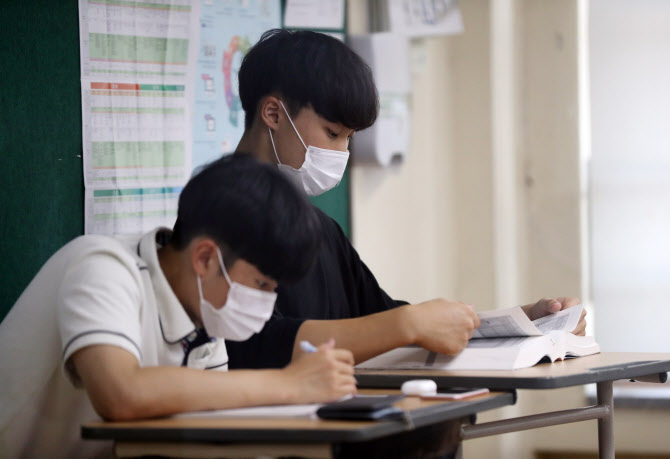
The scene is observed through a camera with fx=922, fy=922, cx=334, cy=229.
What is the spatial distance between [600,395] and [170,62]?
1358 millimetres

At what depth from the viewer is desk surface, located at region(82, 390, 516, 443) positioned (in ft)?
Answer: 3.79

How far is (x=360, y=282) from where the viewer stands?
2.16 metres

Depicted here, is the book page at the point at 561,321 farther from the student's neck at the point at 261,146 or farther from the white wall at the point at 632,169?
the white wall at the point at 632,169

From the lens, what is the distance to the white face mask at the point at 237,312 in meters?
1.49

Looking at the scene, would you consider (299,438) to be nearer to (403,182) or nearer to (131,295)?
(131,295)

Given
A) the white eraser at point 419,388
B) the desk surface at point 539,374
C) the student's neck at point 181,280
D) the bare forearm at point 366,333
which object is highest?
the student's neck at point 181,280

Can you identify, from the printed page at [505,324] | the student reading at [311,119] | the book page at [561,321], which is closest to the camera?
the printed page at [505,324]

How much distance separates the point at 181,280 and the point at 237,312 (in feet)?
0.35

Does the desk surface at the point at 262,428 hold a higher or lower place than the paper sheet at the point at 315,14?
lower

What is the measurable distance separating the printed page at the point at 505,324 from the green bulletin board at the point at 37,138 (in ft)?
3.23

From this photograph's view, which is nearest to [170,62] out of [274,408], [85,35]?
[85,35]

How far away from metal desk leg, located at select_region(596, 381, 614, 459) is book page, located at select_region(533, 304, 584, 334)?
5.9 inches

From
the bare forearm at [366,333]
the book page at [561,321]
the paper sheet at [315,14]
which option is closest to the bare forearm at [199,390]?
the bare forearm at [366,333]

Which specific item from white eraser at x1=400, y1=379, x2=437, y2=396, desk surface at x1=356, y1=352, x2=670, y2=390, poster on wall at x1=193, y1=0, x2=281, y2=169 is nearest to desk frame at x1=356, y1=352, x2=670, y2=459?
desk surface at x1=356, y1=352, x2=670, y2=390
